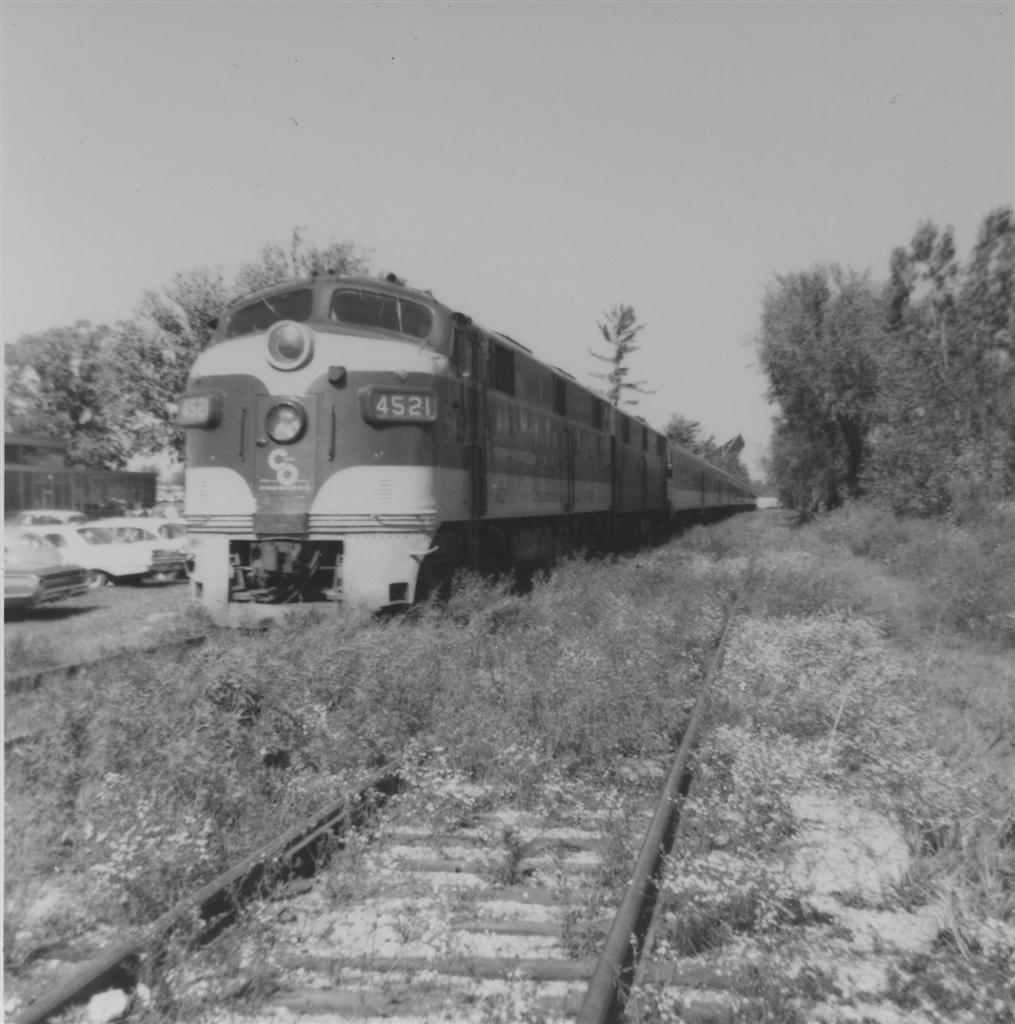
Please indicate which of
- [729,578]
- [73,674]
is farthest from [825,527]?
[73,674]

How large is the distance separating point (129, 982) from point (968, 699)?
575cm

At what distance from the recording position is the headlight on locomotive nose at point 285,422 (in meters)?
7.92

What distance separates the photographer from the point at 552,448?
12.3m

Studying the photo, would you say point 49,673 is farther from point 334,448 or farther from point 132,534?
point 132,534

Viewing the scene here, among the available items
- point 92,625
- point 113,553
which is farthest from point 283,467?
point 113,553

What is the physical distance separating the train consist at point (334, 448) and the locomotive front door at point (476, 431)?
0.9 inches

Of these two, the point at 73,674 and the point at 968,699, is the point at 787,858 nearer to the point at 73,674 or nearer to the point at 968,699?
the point at 968,699

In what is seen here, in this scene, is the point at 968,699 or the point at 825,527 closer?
the point at 968,699

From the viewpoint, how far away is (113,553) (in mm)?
14109

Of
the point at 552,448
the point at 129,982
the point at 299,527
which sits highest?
the point at 552,448

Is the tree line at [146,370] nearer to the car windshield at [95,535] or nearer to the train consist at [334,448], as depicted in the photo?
the car windshield at [95,535]

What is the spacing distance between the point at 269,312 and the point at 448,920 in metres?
6.97

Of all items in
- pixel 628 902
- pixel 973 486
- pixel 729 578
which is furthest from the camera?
pixel 729 578

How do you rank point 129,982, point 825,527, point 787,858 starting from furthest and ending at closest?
point 825,527 → point 787,858 → point 129,982
